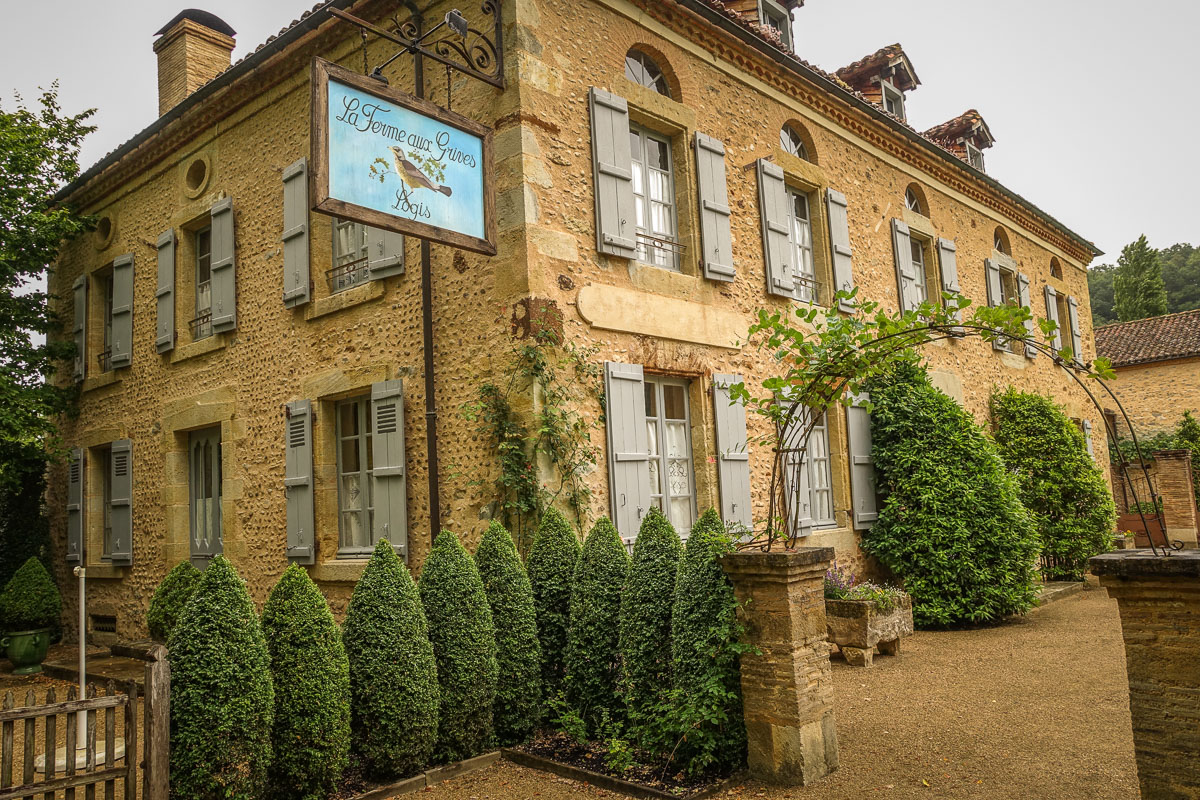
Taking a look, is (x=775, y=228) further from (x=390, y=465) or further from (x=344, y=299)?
(x=390, y=465)

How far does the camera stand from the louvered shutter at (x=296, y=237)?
809 cm

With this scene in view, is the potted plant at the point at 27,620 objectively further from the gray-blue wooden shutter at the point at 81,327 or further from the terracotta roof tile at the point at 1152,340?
the terracotta roof tile at the point at 1152,340

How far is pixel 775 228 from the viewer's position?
28.9ft

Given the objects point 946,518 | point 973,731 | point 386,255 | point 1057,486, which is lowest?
point 973,731

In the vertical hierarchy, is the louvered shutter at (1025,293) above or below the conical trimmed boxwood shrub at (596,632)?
above

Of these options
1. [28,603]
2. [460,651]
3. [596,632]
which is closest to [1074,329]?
[596,632]

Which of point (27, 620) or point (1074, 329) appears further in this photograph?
point (1074, 329)

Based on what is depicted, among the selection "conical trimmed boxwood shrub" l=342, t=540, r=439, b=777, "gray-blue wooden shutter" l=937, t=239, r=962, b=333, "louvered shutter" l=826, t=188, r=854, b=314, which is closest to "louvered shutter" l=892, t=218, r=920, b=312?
"gray-blue wooden shutter" l=937, t=239, r=962, b=333

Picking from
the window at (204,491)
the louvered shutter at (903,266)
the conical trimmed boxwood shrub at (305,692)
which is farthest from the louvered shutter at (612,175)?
the window at (204,491)

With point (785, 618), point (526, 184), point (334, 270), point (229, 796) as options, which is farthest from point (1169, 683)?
point (334, 270)

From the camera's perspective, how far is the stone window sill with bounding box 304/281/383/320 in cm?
754

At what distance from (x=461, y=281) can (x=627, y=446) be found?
193 cm

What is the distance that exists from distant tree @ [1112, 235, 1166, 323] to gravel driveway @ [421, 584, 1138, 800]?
27.9 m

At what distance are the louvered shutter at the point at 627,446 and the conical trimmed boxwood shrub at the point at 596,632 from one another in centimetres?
125
